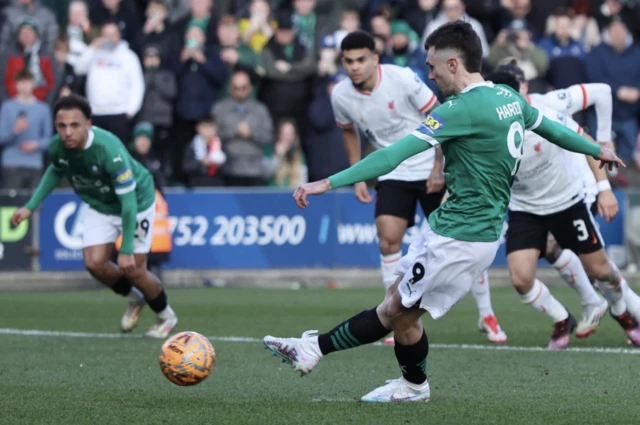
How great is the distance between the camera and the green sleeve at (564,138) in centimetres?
759

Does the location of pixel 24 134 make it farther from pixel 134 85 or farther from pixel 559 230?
pixel 559 230

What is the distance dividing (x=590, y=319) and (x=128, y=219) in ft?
13.3

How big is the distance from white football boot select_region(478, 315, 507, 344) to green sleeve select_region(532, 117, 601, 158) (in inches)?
157

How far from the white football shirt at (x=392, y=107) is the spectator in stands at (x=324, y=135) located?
749cm

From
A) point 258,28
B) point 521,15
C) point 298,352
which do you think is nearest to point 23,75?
point 258,28

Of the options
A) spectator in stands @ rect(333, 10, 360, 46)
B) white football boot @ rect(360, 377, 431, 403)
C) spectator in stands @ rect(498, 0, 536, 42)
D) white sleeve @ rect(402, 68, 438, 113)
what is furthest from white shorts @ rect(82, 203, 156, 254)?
spectator in stands @ rect(498, 0, 536, 42)

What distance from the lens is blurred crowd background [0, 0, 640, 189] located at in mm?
18094

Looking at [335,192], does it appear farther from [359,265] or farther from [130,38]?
[130,38]

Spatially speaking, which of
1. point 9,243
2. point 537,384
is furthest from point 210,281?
point 537,384

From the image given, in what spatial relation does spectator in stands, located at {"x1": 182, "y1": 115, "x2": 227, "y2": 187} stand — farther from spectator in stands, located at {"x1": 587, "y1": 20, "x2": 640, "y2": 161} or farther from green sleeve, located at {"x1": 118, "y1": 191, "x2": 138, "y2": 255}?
green sleeve, located at {"x1": 118, "y1": 191, "x2": 138, "y2": 255}

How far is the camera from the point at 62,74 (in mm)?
18359

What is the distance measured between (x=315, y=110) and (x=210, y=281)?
2.97m

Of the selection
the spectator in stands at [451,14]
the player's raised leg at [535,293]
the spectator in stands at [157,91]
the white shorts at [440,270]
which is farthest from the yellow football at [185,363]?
the spectator in stands at [451,14]

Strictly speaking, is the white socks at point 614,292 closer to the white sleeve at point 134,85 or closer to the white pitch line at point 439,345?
the white pitch line at point 439,345
